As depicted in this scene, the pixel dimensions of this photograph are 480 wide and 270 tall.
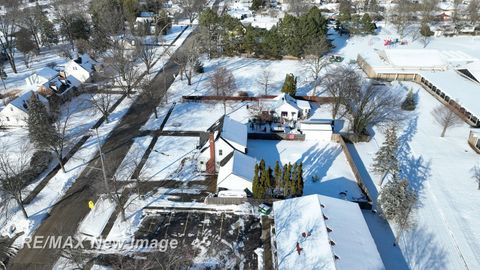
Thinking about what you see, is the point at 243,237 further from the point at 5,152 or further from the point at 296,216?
the point at 5,152

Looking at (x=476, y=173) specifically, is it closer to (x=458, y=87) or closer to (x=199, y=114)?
(x=458, y=87)

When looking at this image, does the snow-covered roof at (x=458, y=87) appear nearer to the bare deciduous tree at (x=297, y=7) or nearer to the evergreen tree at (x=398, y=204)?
the evergreen tree at (x=398, y=204)


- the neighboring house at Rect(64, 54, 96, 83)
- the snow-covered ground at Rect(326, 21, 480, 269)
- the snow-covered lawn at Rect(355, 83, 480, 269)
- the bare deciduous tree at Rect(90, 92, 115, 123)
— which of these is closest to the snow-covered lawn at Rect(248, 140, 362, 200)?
the snow-covered ground at Rect(326, 21, 480, 269)

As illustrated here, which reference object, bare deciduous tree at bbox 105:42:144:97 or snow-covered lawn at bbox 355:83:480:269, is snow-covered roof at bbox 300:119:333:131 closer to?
snow-covered lawn at bbox 355:83:480:269

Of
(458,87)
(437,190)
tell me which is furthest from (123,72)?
(458,87)

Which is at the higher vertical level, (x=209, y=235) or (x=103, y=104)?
(x=103, y=104)

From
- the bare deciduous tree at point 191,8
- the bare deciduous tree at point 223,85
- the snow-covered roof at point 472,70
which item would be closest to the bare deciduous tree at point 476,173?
the snow-covered roof at point 472,70
